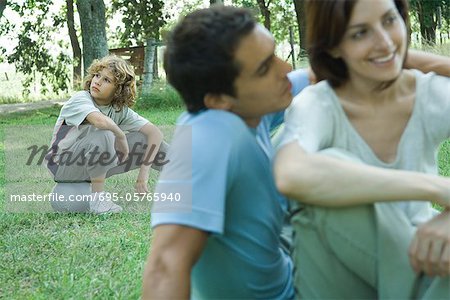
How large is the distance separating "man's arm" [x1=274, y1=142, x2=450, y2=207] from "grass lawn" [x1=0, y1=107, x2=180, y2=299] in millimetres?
1340

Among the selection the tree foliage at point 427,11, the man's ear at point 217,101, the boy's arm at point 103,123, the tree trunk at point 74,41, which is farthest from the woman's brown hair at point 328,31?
the tree trunk at point 74,41

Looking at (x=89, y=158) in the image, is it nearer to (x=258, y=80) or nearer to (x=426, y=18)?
(x=258, y=80)

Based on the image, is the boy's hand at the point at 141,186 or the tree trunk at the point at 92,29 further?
the tree trunk at the point at 92,29

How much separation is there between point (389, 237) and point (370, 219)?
6 centimetres

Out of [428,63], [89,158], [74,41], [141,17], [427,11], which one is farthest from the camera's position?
[141,17]

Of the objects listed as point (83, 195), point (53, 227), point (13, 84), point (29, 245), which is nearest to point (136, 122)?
point (83, 195)

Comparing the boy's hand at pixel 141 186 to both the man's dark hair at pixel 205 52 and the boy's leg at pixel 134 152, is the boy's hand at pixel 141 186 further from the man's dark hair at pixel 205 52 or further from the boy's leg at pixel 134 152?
the man's dark hair at pixel 205 52

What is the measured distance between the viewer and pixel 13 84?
22125 millimetres

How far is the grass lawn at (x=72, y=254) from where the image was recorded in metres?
3.03

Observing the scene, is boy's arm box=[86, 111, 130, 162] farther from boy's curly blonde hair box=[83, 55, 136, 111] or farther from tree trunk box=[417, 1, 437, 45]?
tree trunk box=[417, 1, 437, 45]

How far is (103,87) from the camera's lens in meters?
4.90

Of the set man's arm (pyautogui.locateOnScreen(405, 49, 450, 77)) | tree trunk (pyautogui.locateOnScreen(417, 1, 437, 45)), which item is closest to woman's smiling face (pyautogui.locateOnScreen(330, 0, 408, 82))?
man's arm (pyautogui.locateOnScreen(405, 49, 450, 77))

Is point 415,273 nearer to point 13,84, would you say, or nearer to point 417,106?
point 417,106

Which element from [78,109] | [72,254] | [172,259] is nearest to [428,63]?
[172,259]
